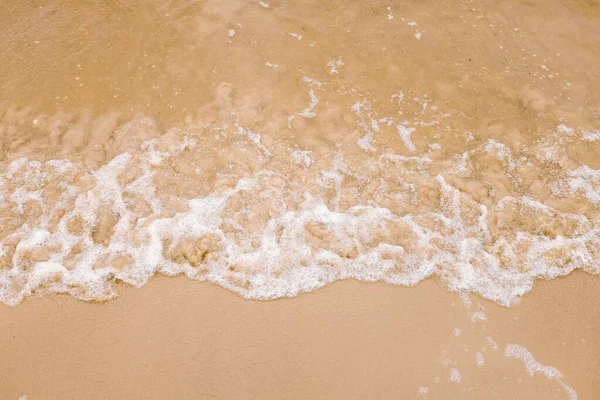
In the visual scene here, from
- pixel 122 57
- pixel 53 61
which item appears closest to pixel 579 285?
pixel 122 57

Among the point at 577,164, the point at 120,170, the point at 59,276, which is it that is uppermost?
the point at 577,164

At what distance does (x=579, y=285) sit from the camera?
2479 millimetres

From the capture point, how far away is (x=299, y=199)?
9.05ft

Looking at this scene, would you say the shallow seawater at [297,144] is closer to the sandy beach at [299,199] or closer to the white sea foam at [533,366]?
the sandy beach at [299,199]

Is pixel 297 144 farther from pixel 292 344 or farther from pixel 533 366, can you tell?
pixel 533 366

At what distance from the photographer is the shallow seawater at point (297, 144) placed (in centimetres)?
253

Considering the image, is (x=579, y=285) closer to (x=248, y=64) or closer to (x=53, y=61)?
(x=248, y=64)

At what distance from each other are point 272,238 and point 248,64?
57.9 inches

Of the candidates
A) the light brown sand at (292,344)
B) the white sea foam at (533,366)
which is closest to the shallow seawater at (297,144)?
the light brown sand at (292,344)

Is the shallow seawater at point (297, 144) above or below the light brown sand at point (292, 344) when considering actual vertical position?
above

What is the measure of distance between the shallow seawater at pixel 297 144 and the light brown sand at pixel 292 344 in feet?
0.37

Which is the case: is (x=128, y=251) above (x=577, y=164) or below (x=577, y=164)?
below

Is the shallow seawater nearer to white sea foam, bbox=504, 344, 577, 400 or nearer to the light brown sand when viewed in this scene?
the light brown sand

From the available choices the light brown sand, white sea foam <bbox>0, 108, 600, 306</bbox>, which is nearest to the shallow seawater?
white sea foam <bbox>0, 108, 600, 306</bbox>
